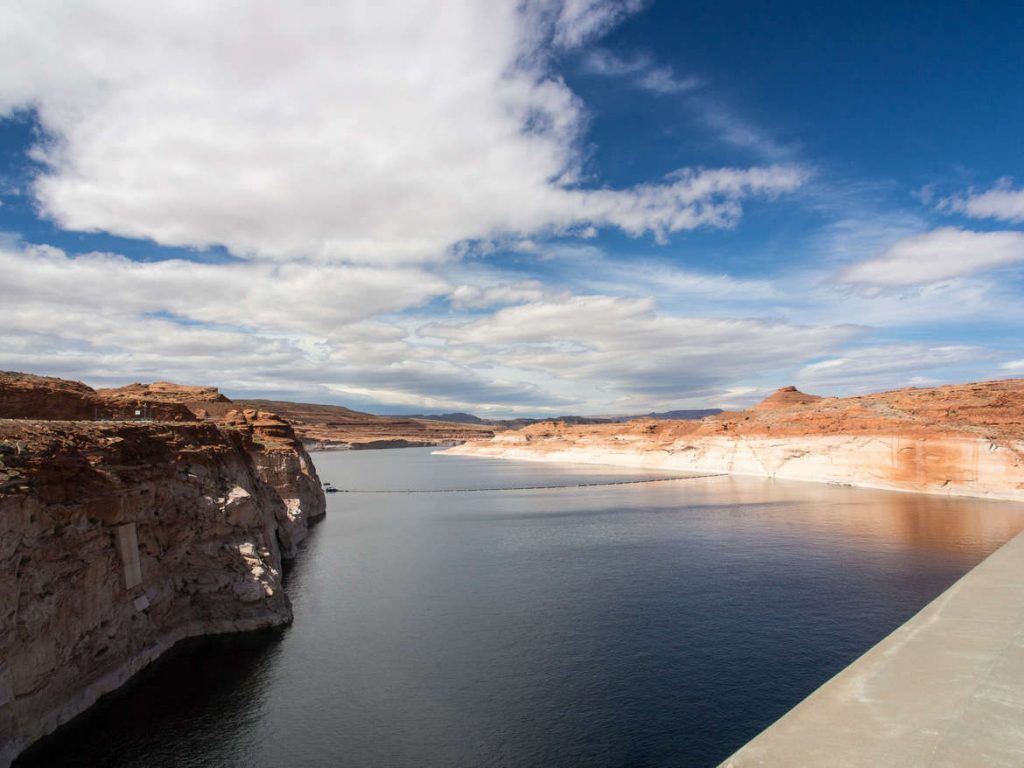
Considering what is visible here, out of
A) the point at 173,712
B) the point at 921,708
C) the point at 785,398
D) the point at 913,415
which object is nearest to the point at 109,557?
the point at 173,712

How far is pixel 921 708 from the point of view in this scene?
44.5 feet

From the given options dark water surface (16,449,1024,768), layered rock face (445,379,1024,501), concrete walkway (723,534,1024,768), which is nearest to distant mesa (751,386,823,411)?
layered rock face (445,379,1024,501)

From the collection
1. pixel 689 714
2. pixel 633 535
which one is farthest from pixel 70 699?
pixel 633 535

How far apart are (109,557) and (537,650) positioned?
16498 millimetres

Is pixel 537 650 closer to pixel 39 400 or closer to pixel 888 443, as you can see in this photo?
pixel 39 400

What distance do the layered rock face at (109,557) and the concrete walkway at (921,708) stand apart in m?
18.6

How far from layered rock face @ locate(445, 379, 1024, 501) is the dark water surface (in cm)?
2061

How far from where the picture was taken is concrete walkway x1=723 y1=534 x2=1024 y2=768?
11.5 metres

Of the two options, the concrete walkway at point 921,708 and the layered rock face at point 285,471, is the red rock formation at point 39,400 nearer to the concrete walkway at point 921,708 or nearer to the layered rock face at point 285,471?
the layered rock face at point 285,471

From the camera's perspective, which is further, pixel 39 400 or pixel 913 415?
pixel 913 415

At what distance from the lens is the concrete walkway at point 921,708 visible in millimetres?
11484

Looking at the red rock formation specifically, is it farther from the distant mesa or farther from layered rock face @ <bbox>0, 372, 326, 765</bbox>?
the distant mesa

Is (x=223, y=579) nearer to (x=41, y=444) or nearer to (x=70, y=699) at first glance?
(x=70, y=699)

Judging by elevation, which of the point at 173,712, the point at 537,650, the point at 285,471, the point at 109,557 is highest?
the point at 109,557
